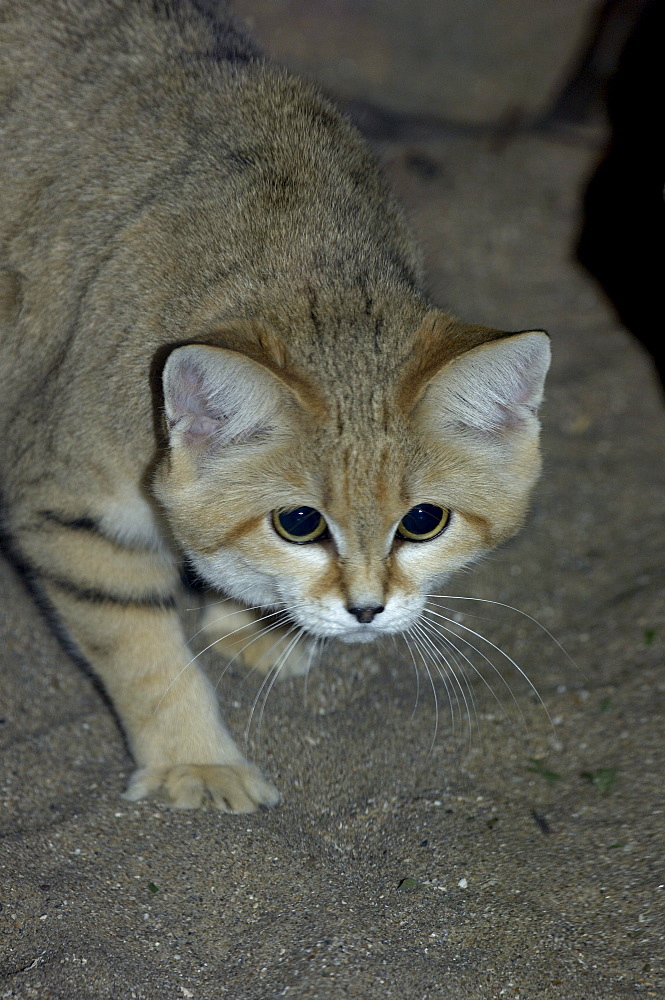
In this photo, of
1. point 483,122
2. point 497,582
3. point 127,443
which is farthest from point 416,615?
point 483,122

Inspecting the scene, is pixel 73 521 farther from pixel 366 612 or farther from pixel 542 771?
pixel 542 771

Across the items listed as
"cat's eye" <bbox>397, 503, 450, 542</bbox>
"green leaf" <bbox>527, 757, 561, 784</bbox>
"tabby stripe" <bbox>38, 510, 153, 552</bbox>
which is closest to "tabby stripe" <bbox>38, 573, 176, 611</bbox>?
"tabby stripe" <bbox>38, 510, 153, 552</bbox>

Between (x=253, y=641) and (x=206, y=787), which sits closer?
(x=206, y=787)

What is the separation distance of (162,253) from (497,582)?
1.74 m

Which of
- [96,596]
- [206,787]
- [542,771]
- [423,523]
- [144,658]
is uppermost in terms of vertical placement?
[423,523]

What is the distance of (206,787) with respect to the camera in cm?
279

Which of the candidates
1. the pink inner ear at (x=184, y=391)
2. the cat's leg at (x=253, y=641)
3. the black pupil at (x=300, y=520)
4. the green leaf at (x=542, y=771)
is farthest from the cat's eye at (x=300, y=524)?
the green leaf at (x=542, y=771)

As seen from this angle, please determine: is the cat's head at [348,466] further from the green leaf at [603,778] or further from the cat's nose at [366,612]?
the green leaf at [603,778]

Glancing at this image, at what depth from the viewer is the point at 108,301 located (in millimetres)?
2615

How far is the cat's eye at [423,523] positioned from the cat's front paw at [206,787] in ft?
2.82

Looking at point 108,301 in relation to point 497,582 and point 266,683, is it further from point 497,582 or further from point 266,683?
point 497,582

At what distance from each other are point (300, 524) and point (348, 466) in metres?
0.18

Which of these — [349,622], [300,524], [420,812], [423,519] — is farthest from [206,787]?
[423,519]

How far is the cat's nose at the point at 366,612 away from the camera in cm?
234
